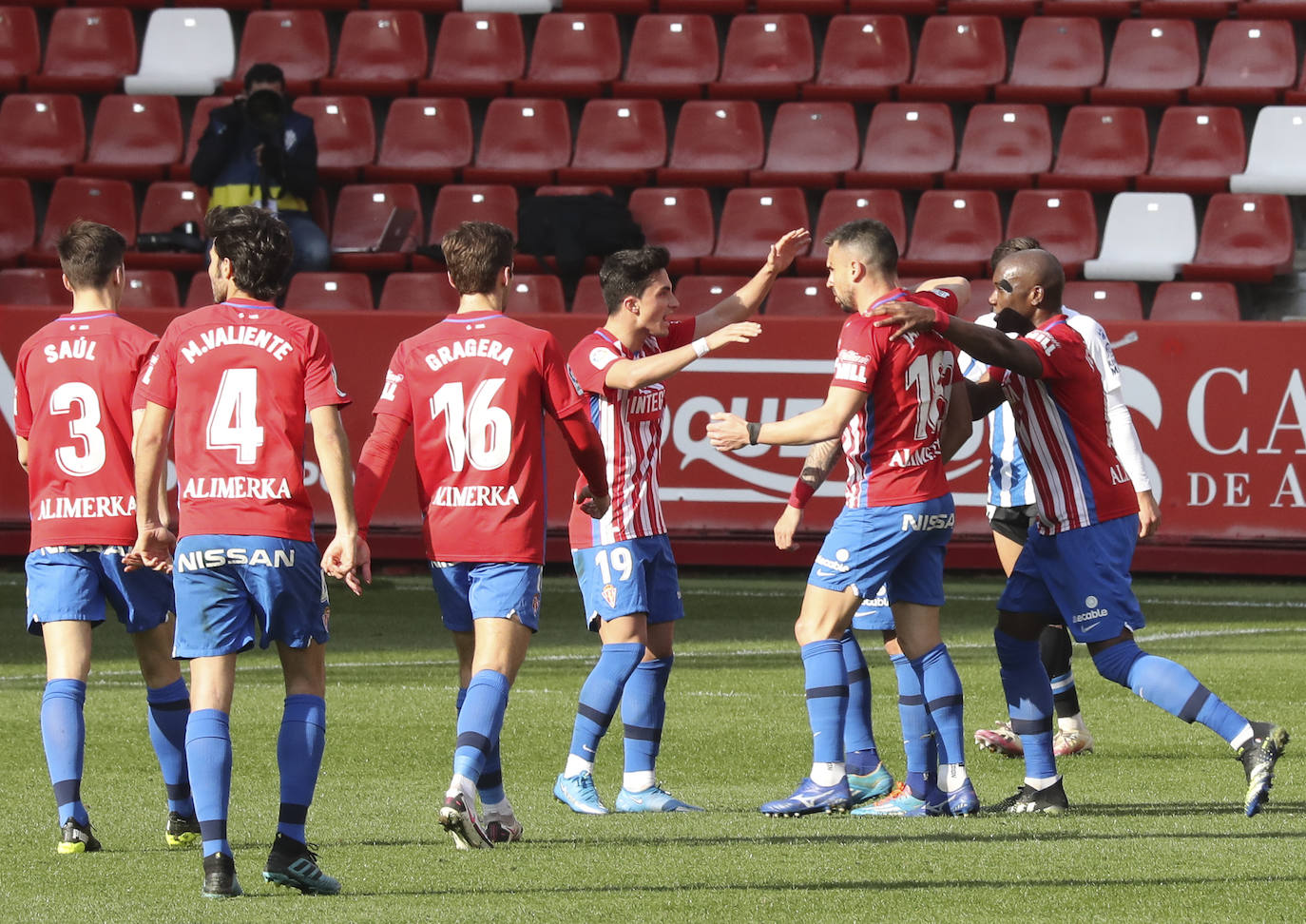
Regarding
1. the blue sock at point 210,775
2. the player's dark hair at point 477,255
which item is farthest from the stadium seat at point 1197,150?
the blue sock at point 210,775

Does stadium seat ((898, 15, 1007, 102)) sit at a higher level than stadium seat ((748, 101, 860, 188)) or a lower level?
higher

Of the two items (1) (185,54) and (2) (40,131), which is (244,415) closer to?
(2) (40,131)

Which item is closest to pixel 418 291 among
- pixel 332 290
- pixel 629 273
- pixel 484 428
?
pixel 332 290

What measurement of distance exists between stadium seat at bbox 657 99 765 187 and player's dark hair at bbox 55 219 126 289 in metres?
11.0

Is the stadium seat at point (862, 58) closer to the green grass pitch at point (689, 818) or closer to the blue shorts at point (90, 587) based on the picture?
the green grass pitch at point (689, 818)

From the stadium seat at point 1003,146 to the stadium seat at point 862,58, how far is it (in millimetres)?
909

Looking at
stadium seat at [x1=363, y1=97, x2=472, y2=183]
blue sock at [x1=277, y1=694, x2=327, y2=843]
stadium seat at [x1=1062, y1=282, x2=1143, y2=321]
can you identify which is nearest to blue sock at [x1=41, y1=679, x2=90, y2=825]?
blue sock at [x1=277, y1=694, x2=327, y2=843]

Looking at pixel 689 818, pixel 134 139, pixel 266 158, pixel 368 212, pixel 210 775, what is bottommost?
pixel 689 818

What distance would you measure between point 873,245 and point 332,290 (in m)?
9.64

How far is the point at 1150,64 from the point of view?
17562 millimetres

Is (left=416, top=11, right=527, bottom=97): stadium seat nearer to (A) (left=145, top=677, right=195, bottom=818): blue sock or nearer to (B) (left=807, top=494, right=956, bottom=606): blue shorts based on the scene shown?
(B) (left=807, top=494, right=956, bottom=606): blue shorts

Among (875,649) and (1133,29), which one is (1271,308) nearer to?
(1133,29)

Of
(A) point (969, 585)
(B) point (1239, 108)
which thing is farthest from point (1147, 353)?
(B) point (1239, 108)

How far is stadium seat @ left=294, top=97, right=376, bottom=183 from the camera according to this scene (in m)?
17.3
